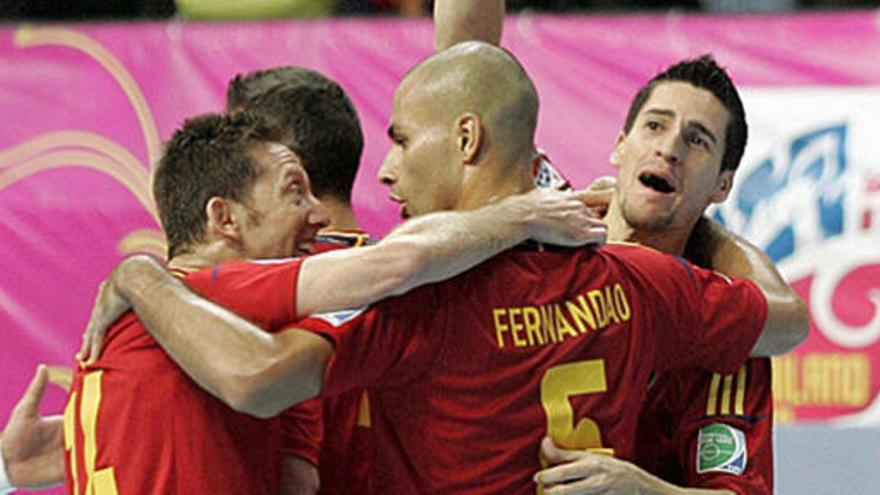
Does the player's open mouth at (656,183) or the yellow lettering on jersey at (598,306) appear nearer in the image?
the yellow lettering on jersey at (598,306)

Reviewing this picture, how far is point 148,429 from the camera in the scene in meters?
3.51

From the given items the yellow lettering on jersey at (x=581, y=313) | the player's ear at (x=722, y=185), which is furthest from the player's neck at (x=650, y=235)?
the yellow lettering on jersey at (x=581, y=313)

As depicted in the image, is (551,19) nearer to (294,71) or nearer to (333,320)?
(294,71)

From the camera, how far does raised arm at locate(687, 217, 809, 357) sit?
3996 mm

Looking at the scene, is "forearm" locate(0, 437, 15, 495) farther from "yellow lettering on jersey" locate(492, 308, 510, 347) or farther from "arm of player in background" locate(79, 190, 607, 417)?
"yellow lettering on jersey" locate(492, 308, 510, 347)

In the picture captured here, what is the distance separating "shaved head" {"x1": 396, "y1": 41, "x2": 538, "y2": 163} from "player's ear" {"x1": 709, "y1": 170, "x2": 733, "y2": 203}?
32.8 inches

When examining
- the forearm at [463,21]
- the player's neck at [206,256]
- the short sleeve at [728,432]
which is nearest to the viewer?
the player's neck at [206,256]

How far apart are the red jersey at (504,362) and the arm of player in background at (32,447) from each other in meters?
1.11

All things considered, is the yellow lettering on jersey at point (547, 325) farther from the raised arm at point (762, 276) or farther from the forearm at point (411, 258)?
the raised arm at point (762, 276)

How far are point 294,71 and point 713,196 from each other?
124 cm

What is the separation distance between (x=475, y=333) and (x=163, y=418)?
2.24 feet

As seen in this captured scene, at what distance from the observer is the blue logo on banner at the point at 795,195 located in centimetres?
776

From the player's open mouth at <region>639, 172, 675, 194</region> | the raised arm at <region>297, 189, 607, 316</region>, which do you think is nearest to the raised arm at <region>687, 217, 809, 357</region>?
the player's open mouth at <region>639, 172, 675, 194</region>

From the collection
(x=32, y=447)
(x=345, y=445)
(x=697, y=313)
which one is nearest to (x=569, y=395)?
(x=697, y=313)
